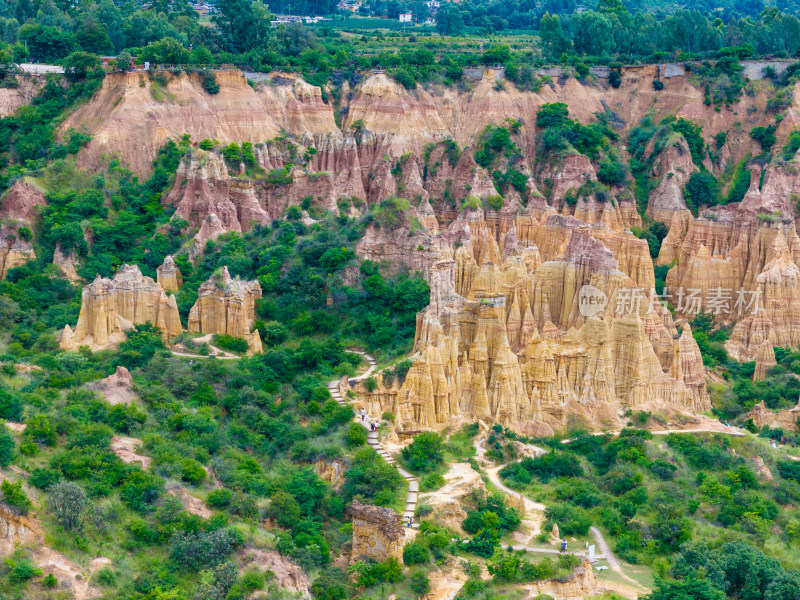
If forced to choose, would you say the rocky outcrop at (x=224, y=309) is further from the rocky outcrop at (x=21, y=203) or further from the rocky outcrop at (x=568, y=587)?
the rocky outcrop at (x=568, y=587)

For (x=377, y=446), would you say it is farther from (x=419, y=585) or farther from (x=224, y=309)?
(x=224, y=309)

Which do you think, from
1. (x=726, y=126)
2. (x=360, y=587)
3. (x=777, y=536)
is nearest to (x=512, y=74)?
(x=726, y=126)

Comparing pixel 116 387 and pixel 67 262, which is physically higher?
pixel 67 262

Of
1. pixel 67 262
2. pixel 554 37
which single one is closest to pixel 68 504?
pixel 67 262

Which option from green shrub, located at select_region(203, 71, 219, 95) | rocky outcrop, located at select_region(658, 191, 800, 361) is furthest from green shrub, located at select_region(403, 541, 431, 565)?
green shrub, located at select_region(203, 71, 219, 95)

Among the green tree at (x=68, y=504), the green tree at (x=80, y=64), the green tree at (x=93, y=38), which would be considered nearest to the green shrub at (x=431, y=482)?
the green tree at (x=68, y=504)

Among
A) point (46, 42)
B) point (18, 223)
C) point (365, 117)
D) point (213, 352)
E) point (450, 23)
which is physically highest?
point (450, 23)

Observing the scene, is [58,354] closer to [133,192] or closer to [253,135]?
[133,192]
